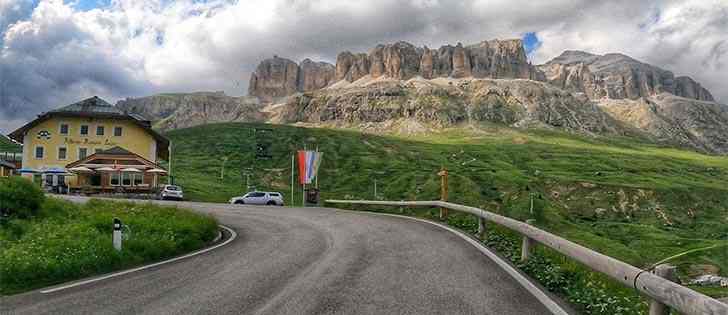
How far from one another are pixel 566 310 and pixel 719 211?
106522 mm

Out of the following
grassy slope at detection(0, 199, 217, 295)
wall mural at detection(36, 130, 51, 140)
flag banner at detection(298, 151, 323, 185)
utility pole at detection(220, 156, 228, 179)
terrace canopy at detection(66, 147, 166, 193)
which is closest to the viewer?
grassy slope at detection(0, 199, 217, 295)

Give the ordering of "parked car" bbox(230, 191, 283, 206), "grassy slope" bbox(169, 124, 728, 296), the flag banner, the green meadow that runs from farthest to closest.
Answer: "grassy slope" bbox(169, 124, 728, 296), the green meadow, "parked car" bbox(230, 191, 283, 206), the flag banner

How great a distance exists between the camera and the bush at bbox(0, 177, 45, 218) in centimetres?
1622

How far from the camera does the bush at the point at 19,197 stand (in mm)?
16219

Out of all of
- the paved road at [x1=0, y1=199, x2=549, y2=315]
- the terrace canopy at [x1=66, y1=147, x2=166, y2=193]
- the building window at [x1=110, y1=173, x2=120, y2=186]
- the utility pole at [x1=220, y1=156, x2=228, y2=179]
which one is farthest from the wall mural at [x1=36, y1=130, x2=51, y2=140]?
the paved road at [x1=0, y1=199, x2=549, y2=315]

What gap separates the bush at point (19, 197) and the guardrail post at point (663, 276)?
1609 cm

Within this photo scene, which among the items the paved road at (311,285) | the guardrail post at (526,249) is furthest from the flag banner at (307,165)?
→ the guardrail post at (526,249)

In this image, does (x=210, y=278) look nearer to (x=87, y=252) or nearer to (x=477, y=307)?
(x=87, y=252)

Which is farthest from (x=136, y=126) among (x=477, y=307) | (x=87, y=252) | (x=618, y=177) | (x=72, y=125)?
(x=618, y=177)

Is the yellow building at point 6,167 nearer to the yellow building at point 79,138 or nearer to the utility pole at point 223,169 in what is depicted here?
the yellow building at point 79,138

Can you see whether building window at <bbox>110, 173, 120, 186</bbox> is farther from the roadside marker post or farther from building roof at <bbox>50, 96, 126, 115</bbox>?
the roadside marker post

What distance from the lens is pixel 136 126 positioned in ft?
204

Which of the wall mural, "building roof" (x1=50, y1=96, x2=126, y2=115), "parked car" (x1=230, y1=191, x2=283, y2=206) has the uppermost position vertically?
"building roof" (x1=50, y1=96, x2=126, y2=115)

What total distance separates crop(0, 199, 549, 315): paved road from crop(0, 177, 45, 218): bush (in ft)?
23.9
